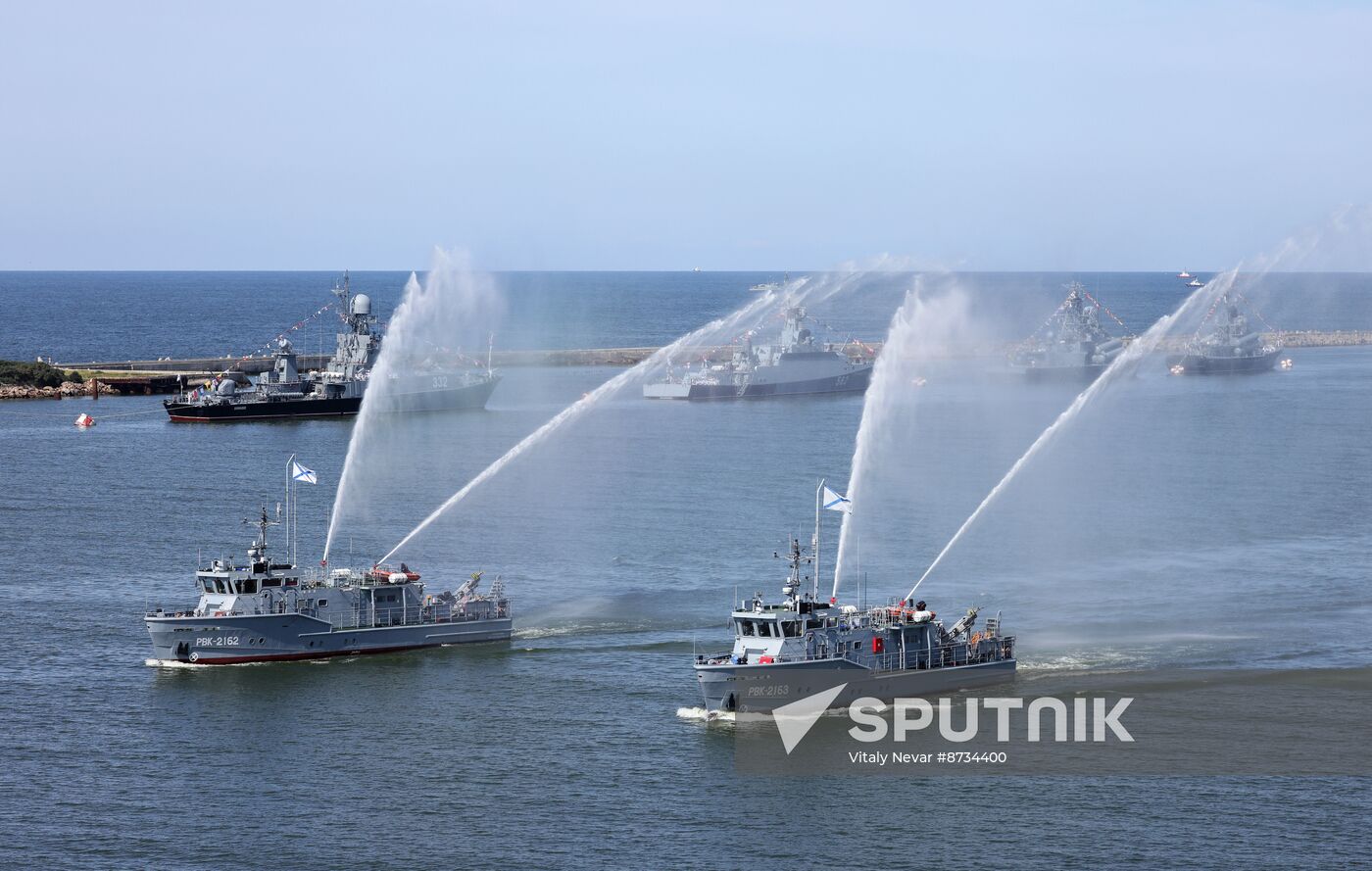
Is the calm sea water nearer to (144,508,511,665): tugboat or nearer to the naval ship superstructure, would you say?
(144,508,511,665): tugboat

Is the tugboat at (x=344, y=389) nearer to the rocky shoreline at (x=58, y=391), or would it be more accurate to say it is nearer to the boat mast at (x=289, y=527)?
the rocky shoreline at (x=58, y=391)

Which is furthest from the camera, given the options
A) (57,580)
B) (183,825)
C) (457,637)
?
(57,580)

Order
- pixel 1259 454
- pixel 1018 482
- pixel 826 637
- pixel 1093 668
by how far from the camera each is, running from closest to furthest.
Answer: pixel 826 637 → pixel 1093 668 → pixel 1018 482 → pixel 1259 454

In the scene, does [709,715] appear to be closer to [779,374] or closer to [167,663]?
[167,663]

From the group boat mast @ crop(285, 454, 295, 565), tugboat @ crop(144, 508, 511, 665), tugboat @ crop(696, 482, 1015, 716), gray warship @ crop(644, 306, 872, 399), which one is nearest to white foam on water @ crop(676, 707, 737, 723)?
tugboat @ crop(696, 482, 1015, 716)

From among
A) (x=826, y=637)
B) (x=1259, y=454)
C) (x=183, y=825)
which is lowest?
(x=183, y=825)

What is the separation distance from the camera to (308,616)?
6962cm

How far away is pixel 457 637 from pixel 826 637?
18.5m

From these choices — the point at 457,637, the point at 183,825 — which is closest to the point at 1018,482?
the point at 457,637

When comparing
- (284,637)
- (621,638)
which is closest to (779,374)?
(621,638)

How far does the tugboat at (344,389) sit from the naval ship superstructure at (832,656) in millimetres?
109041

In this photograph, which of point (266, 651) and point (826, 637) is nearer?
point (826, 637)

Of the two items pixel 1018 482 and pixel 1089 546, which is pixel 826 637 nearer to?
pixel 1089 546

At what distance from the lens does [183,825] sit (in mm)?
49469
